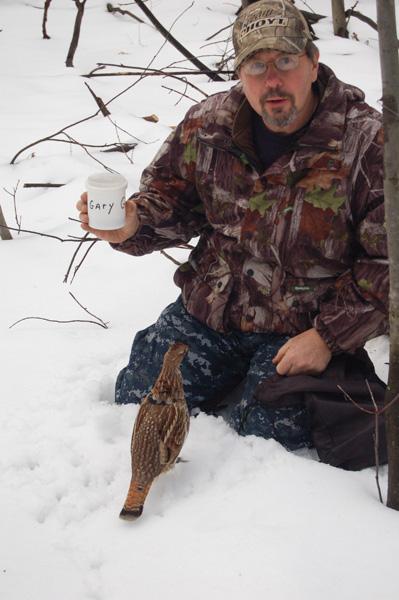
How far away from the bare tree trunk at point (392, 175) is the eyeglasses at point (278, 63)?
0.86 m

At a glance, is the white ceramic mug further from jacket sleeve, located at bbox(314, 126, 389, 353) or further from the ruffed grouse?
jacket sleeve, located at bbox(314, 126, 389, 353)

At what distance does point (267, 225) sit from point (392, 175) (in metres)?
0.96

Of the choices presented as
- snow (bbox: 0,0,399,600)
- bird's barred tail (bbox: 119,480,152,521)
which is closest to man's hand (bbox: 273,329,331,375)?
snow (bbox: 0,0,399,600)

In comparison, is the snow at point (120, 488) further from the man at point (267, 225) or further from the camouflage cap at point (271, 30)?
the camouflage cap at point (271, 30)

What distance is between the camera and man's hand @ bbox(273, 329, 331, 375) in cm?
286

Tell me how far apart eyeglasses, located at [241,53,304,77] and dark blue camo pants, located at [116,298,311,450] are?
107cm

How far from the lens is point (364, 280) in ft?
9.05

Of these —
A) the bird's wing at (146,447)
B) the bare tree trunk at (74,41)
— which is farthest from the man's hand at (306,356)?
the bare tree trunk at (74,41)

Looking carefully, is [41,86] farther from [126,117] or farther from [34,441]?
[34,441]

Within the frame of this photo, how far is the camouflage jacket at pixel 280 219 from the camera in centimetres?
275

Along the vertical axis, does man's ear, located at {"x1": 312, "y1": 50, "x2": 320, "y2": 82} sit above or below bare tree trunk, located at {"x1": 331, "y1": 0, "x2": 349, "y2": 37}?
above

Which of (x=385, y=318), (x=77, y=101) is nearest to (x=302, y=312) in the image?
(x=385, y=318)

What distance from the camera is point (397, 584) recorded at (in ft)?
6.77

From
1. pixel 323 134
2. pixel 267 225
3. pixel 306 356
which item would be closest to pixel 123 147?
pixel 267 225
